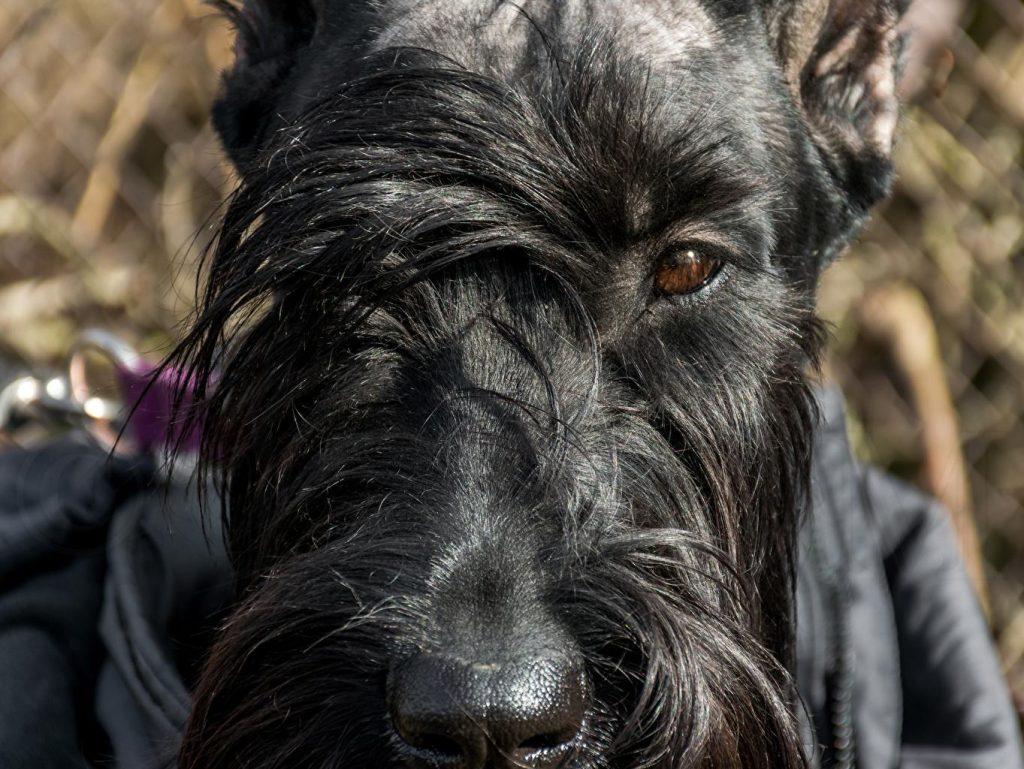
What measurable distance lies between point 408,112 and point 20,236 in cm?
444

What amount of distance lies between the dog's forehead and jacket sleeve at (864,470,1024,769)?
132cm

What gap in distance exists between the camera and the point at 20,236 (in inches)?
225

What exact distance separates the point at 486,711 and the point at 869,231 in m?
4.03

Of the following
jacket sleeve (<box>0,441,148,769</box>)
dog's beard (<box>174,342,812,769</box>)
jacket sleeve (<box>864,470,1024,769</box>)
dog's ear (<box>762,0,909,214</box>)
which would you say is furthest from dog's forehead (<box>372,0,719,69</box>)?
jacket sleeve (<box>864,470,1024,769</box>)

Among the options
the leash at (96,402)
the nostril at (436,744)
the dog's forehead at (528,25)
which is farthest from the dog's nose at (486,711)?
the leash at (96,402)

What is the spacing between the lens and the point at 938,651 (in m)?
2.66

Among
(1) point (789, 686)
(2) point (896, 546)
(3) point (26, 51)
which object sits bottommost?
(3) point (26, 51)

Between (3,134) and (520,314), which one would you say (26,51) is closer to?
(3,134)

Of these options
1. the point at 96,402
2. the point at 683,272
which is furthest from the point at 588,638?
the point at 96,402

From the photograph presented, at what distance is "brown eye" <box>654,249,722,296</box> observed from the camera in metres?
1.99

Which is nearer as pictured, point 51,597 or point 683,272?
point 683,272

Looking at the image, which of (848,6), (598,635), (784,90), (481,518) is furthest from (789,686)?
(848,6)

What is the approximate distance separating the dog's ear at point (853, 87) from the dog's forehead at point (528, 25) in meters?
0.32

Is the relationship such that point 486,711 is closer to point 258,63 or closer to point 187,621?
point 187,621
